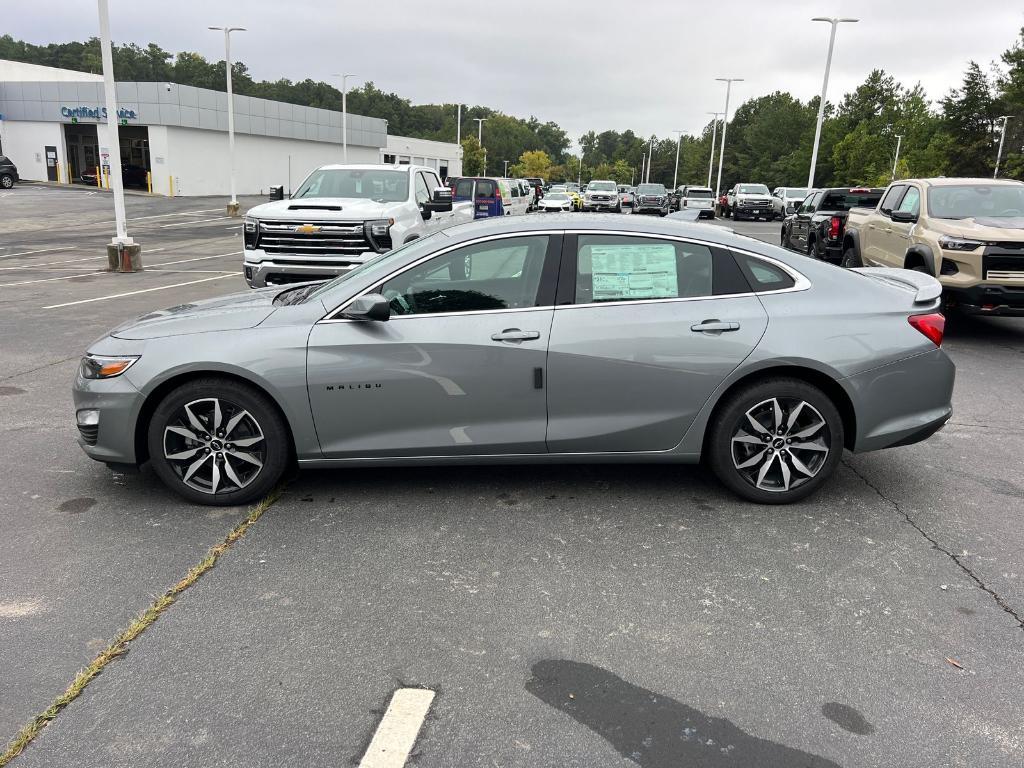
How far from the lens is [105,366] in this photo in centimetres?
446

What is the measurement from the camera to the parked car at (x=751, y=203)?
40.7 m

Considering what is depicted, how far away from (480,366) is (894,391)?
235 cm

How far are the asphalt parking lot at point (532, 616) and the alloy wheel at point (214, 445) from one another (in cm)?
19

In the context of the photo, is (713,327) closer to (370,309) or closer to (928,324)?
(928,324)

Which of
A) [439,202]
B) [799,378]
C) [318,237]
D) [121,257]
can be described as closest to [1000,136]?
[439,202]

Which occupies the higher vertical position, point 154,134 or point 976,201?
point 154,134

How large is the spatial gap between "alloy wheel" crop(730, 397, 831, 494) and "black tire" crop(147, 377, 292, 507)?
2587mm

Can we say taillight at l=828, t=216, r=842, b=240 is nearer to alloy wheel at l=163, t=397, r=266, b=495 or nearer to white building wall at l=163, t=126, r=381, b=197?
alloy wheel at l=163, t=397, r=266, b=495

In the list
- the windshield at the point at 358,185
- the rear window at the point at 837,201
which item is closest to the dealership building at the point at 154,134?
the windshield at the point at 358,185

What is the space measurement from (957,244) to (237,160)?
51.5m

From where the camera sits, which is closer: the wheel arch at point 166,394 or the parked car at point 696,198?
the wheel arch at point 166,394

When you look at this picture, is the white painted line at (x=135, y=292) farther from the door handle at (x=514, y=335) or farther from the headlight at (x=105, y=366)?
the door handle at (x=514, y=335)

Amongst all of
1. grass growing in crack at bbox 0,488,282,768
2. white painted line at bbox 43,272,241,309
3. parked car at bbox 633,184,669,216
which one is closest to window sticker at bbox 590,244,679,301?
grass growing in crack at bbox 0,488,282,768

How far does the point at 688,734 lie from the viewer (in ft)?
8.95
